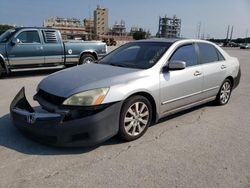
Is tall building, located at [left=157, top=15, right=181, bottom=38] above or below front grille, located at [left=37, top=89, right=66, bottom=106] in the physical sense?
above

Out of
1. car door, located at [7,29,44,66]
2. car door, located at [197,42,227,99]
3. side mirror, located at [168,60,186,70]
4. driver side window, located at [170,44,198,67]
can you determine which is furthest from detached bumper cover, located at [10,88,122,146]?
car door, located at [7,29,44,66]

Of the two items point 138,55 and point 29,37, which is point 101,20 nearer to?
point 29,37

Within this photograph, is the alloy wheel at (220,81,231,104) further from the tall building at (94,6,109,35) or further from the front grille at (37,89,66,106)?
the tall building at (94,6,109,35)

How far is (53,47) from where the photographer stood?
8906 mm

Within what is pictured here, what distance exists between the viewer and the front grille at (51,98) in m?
3.23

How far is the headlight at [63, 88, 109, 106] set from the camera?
123 inches

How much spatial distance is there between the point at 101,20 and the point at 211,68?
126117 millimetres

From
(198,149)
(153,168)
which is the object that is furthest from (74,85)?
(198,149)

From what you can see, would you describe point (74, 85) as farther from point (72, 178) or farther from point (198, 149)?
point (198, 149)

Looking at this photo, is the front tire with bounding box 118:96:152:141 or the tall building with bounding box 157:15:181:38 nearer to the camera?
the front tire with bounding box 118:96:152:141

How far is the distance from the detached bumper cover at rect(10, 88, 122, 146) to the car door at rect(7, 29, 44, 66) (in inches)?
218

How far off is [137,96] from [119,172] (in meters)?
1.15

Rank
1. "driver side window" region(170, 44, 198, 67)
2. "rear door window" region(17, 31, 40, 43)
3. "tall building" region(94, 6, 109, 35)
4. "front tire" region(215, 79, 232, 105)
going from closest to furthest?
1. "driver side window" region(170, 44, 198, 67)
2. "front tire" region(215, 79, 232, 105)
3. "rear door window" region(17, 31, 40, 43)
4. "tall building" region(94, 6, 109, 35)

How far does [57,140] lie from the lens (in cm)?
311
